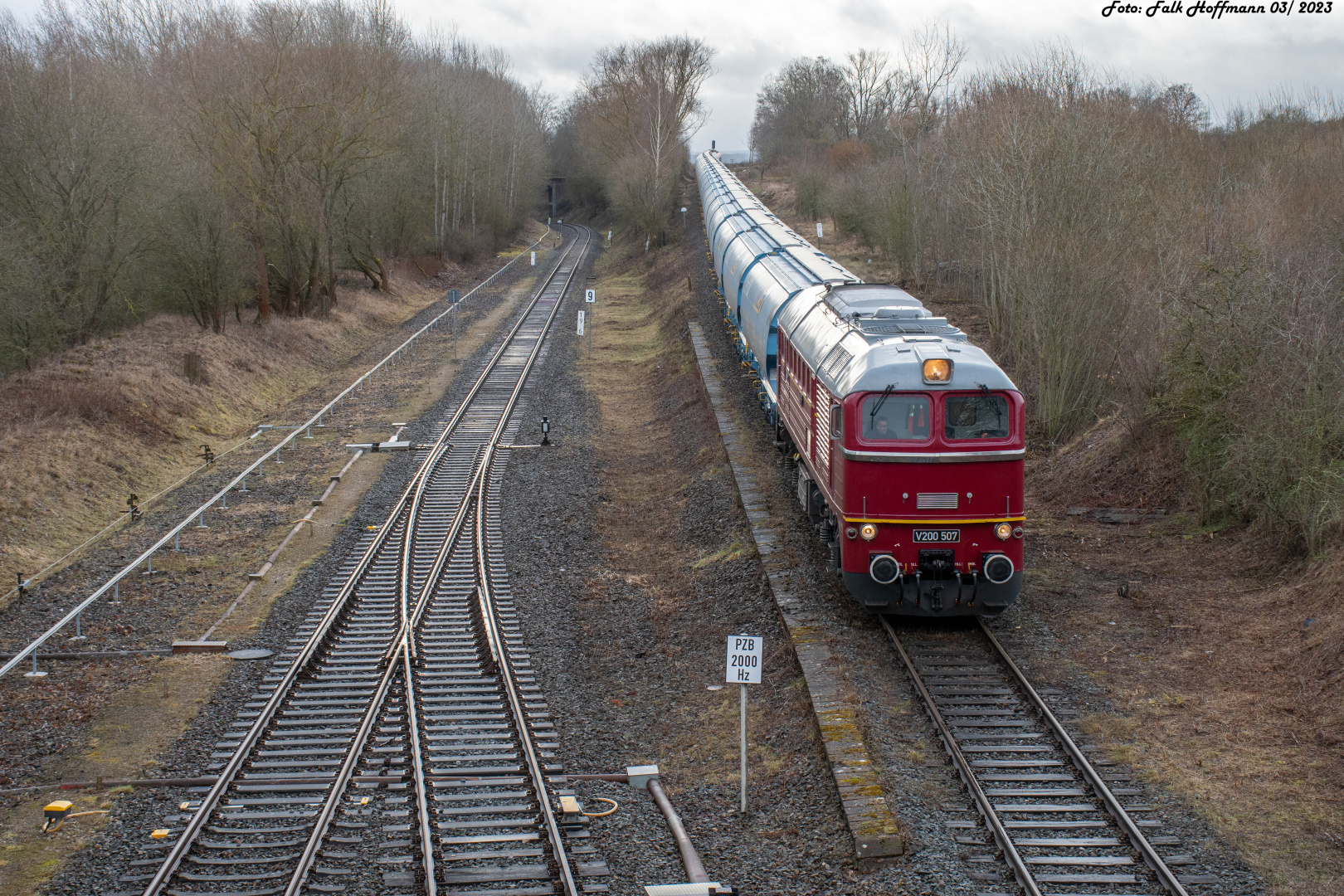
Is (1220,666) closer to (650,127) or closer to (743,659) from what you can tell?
(743,659)

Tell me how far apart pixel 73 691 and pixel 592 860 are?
21.8 ft

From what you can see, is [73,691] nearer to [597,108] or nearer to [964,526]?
[964,526]

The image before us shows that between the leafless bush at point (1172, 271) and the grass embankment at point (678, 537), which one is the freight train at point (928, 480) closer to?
the grass embankment at point (678, 537)

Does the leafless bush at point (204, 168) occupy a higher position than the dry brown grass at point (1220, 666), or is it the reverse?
the leafless bush at point (204, 168)

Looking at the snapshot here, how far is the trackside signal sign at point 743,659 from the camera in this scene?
29.7 feet

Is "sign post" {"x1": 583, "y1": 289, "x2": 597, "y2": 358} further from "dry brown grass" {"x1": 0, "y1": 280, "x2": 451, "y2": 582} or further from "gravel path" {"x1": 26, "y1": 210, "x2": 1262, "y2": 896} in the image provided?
"gravel path" {"x1": 26, "y1": 210, "x2": 1262, "y2": 896}

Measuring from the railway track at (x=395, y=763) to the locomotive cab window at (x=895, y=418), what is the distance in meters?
4.60

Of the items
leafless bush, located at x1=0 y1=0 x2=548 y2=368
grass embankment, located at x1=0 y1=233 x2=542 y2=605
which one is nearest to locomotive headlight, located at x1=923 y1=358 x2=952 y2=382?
grass embankment, located at x1=0 y1=233 x2=542 y2=605

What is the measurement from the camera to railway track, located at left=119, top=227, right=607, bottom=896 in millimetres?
7777

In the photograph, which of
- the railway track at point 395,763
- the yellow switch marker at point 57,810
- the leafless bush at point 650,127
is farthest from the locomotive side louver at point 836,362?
the leafless bush at point 650,127

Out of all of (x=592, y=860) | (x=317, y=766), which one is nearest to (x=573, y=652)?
(x=317, y=766)

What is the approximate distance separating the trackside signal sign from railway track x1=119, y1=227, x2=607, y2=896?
176 centimetres

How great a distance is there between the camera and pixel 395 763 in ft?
31.6

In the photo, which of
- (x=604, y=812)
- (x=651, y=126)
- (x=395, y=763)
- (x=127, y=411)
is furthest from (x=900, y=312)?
(x=651, y=126)
